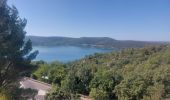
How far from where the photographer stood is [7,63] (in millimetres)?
Answer: 12484

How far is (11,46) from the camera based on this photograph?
12.2 metres

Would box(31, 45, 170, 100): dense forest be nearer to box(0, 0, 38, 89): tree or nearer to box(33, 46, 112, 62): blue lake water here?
box(0, 0, 38, 89): tree

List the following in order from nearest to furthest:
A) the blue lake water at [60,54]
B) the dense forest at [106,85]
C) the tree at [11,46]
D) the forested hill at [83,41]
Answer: the tree at [11,46]
the dense forest at [106,85]
the blue lake water at [60,54]
the forested hill at [83,41]

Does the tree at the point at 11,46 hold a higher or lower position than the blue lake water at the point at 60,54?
higher

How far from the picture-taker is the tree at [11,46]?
1215cm

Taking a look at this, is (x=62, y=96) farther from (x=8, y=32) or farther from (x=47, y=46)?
(x=47, y=46)

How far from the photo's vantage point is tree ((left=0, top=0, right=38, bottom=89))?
39.9 ft

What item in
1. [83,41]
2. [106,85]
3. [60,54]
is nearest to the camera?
[106,85]

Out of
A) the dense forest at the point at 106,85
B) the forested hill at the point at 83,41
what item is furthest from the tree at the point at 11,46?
the forested hill at the point at 83,41

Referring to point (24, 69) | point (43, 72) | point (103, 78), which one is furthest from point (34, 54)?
point (43, 72)

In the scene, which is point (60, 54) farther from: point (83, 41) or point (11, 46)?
point (11, 46)

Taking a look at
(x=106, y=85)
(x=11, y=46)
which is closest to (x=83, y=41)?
(x=106, y=85)

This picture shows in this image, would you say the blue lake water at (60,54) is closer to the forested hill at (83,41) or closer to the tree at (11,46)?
the forested hill at (83,41)

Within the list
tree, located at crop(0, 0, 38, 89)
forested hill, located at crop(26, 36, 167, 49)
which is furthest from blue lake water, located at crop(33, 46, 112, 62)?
tree, located at crop(0, 0, 38, 89)
